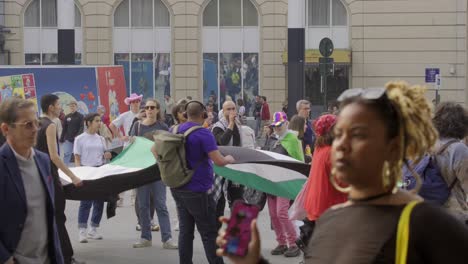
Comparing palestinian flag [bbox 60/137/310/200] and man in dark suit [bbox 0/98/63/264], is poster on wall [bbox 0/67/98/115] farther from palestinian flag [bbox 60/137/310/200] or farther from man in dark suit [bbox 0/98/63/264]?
man in dark suit [bbox 0/98/63/264]

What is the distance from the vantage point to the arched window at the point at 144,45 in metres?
38.9

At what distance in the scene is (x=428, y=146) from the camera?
297 centimetres

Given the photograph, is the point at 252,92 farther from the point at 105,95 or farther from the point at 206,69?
the point at 105,95

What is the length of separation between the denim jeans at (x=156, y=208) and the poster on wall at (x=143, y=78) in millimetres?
27646

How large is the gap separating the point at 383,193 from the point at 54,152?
677 cm

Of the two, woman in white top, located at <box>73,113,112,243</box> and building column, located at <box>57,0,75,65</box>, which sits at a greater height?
building column, located at <box>57,0,75,65</box>

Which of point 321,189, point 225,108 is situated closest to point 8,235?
point 321,189

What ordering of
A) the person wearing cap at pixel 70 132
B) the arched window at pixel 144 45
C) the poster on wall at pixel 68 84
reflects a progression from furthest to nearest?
the arched window at pixel 144 45
the poster on wall at pixel 68 84
the person wearing cap at pixel 70 132

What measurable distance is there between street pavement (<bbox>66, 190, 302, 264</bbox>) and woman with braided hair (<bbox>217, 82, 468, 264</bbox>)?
23.9 ft

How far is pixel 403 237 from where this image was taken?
2781 millimetres

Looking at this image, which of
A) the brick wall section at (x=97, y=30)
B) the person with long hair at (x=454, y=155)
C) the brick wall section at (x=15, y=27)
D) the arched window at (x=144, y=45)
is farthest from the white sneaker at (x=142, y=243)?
the brick wall section at (x=15, y=27)

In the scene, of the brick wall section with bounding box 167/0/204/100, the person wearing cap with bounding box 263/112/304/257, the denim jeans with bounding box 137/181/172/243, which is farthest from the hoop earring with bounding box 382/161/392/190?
the brick wall section with bounding box 167/0/204/100

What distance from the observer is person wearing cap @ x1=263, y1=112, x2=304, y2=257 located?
11.0m

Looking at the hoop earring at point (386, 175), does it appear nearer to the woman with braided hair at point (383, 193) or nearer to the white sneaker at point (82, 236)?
the woman with braided hair at point (383, 193)
